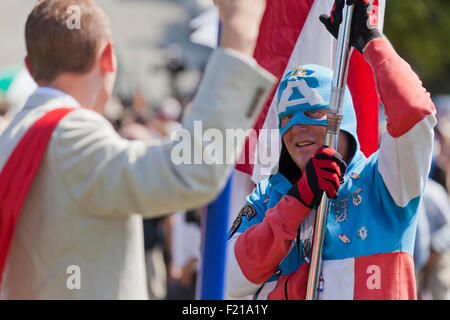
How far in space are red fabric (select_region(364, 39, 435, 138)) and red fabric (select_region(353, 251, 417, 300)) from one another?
1.38 ft

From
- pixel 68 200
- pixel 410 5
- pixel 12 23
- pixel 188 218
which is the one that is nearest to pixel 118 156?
pixel 68 200

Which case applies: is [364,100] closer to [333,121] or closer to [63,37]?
[333,121]

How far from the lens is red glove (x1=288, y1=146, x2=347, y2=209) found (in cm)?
247

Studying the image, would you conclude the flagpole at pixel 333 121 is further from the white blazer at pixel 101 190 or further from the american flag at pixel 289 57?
the white blazer at pixel 101 190

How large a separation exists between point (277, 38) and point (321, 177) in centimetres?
123

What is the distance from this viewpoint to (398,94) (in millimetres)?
2412

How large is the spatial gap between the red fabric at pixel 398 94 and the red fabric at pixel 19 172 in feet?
3.49

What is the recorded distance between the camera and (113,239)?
1958 millimetres

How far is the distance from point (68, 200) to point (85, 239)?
11cm

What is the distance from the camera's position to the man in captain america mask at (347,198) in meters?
2.44

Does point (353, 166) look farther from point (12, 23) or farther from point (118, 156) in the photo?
point (12, 23)
